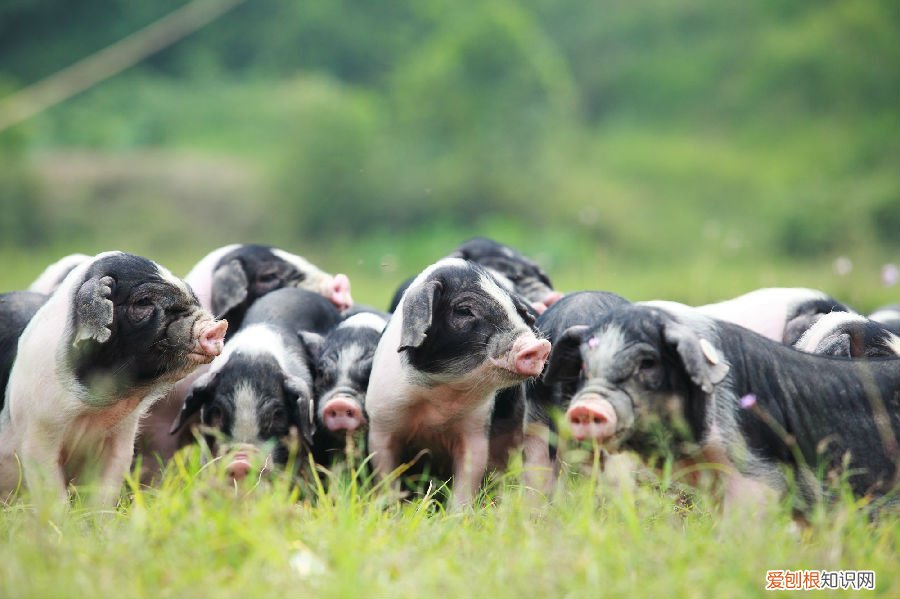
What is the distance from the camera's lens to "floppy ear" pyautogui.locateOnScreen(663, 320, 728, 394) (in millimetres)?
4535

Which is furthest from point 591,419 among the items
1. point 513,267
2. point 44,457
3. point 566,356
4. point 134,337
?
point 513,267

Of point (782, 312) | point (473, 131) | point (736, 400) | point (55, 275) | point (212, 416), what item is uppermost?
point (473, 131)

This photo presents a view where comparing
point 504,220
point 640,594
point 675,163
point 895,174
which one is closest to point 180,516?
point 640,594

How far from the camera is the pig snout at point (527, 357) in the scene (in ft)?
16.5

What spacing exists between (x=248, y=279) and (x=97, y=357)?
2026 millimetres

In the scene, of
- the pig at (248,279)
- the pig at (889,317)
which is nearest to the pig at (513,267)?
the pig at (248,279)

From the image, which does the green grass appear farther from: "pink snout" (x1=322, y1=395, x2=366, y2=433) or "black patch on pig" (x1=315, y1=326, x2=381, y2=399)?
"black patch on pig" (x1=315, y1=326, x2=381, y2=399)

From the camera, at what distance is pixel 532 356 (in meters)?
5.05

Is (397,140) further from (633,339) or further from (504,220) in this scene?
(633,339)

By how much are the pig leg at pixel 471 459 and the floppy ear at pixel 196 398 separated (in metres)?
1.13

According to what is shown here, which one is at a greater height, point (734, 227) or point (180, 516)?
point (734, 227)

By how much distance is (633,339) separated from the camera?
4.65 metres

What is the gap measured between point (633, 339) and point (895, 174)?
15947 millimetres

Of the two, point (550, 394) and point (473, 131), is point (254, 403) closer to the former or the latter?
point (550, 394)
